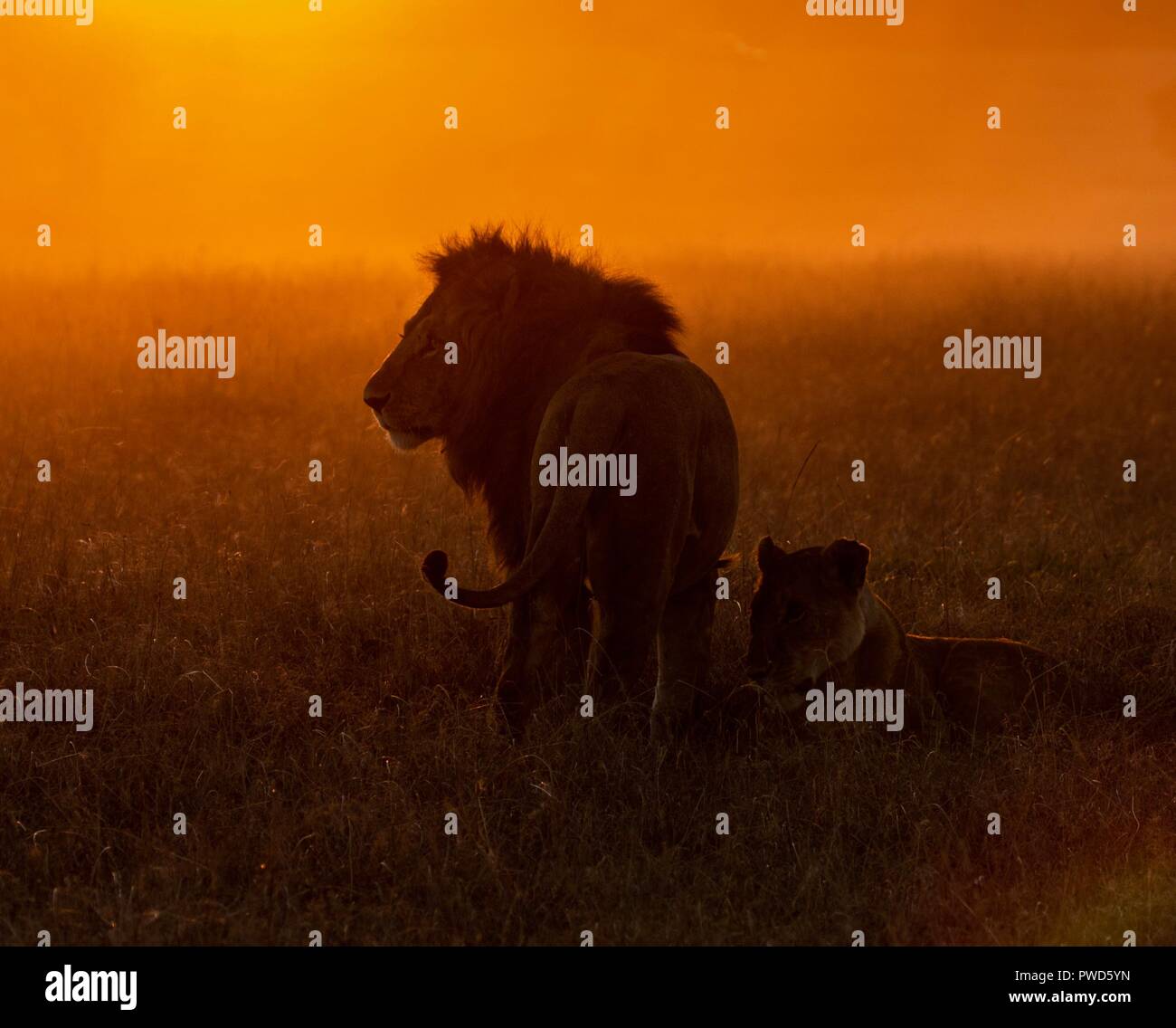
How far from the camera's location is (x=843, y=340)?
1480 centimetres

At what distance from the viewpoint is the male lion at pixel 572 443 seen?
5.28 m

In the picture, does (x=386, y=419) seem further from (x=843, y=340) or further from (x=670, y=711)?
(x=843, y=340)

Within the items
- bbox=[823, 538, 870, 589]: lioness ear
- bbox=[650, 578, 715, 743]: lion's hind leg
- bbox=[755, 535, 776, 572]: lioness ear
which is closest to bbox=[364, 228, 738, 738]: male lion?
bbox=[650, 578, 715, 743]: lion's hind leg

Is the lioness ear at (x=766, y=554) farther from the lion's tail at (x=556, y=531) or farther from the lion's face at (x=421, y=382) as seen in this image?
the lion's face at (x=421, y=382)

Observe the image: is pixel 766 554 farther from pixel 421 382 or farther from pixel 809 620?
pixel 421 382

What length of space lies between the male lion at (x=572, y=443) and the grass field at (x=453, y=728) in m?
0.41

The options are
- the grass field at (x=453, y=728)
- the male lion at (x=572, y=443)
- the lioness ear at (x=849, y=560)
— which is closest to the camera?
the grass field at (x=453, y=728)

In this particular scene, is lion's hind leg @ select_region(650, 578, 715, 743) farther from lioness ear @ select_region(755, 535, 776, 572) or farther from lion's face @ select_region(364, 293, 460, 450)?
lion's face @ select_region(364, 293, 460, 450)

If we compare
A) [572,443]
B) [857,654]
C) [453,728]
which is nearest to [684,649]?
[857,654]

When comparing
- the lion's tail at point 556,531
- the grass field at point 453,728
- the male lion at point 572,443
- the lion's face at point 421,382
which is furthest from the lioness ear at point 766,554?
the lion's face at point 421,382

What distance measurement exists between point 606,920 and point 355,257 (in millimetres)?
15031

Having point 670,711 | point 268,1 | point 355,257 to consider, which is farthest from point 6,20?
point 670,711

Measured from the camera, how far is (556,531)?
5.20 meters

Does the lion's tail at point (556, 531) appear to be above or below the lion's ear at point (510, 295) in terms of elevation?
below
